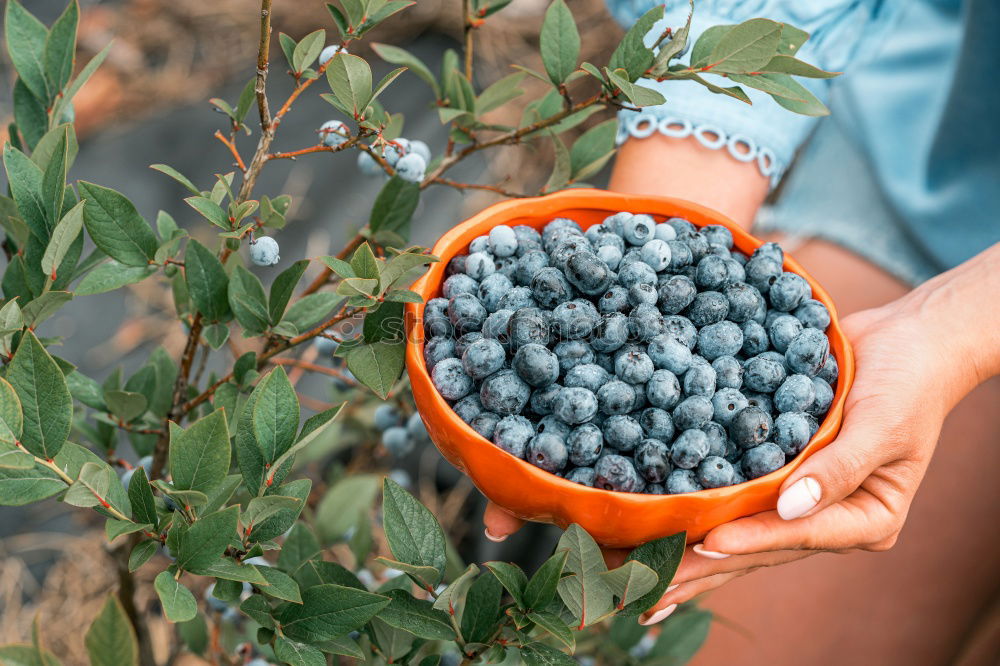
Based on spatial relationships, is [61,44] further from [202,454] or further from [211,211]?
[202,454]

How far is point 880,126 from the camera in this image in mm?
1575

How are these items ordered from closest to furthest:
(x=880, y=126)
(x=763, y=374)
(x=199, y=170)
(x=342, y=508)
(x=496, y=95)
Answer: (x=763, y=374) → (x=496, y=95) → (x=342, y=508) → (x=880, y=126) → (x=199, y=170)

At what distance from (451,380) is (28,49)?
45 centimetres

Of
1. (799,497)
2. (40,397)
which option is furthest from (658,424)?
(40,397)

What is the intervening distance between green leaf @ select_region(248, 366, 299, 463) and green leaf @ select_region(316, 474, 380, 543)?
56 centimetres

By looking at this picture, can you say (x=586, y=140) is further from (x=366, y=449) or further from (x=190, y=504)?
(x=366, y=449)

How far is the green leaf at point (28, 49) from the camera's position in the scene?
0.67m

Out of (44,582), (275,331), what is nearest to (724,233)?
(275,331)

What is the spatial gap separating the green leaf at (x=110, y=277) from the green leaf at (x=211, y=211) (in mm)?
92

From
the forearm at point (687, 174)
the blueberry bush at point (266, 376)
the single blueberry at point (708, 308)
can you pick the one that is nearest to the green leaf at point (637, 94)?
the blueberry bush at point (266, 376)

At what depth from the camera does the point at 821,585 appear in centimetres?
145

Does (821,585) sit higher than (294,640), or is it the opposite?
(294,640)

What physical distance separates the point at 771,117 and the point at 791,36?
609mm

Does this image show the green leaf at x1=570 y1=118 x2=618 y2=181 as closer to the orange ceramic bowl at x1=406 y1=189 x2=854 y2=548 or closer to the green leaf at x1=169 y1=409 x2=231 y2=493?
the orange ceramic bowl at x1=406 y1=189 x2=854 y2=548
